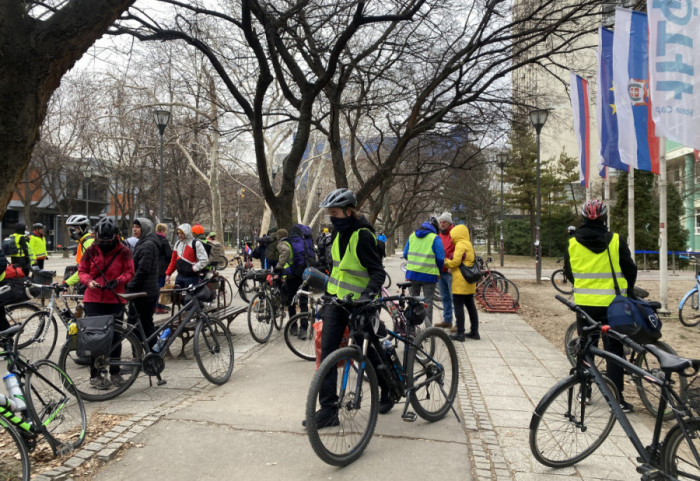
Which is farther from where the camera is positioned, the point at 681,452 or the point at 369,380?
the point at 369,380

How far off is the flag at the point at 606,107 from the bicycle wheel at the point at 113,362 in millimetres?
9449

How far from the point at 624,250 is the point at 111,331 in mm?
4665

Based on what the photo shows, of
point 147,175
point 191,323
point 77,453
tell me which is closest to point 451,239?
point 191,323

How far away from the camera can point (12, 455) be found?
114 inches

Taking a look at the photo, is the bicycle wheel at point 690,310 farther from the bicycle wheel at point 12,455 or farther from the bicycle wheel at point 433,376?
the bicycle wheel at point 12,455

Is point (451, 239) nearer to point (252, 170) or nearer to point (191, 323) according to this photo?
point (191, 323)

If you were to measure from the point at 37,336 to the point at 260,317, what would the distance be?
298 cm

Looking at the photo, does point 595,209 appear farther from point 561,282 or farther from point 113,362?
point 561,282

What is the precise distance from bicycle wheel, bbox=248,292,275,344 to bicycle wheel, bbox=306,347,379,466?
13.9ft

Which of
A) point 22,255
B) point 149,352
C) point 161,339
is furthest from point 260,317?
point 22,255

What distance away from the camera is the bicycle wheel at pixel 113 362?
15.5 feet

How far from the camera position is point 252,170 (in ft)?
95.6

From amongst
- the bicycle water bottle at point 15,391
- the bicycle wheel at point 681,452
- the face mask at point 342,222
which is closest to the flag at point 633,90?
the face mask at point 342,222

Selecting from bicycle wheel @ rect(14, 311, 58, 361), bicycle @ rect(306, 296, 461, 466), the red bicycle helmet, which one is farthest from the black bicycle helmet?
bicycle wheel @ rect(14, 311, 58, 361)
